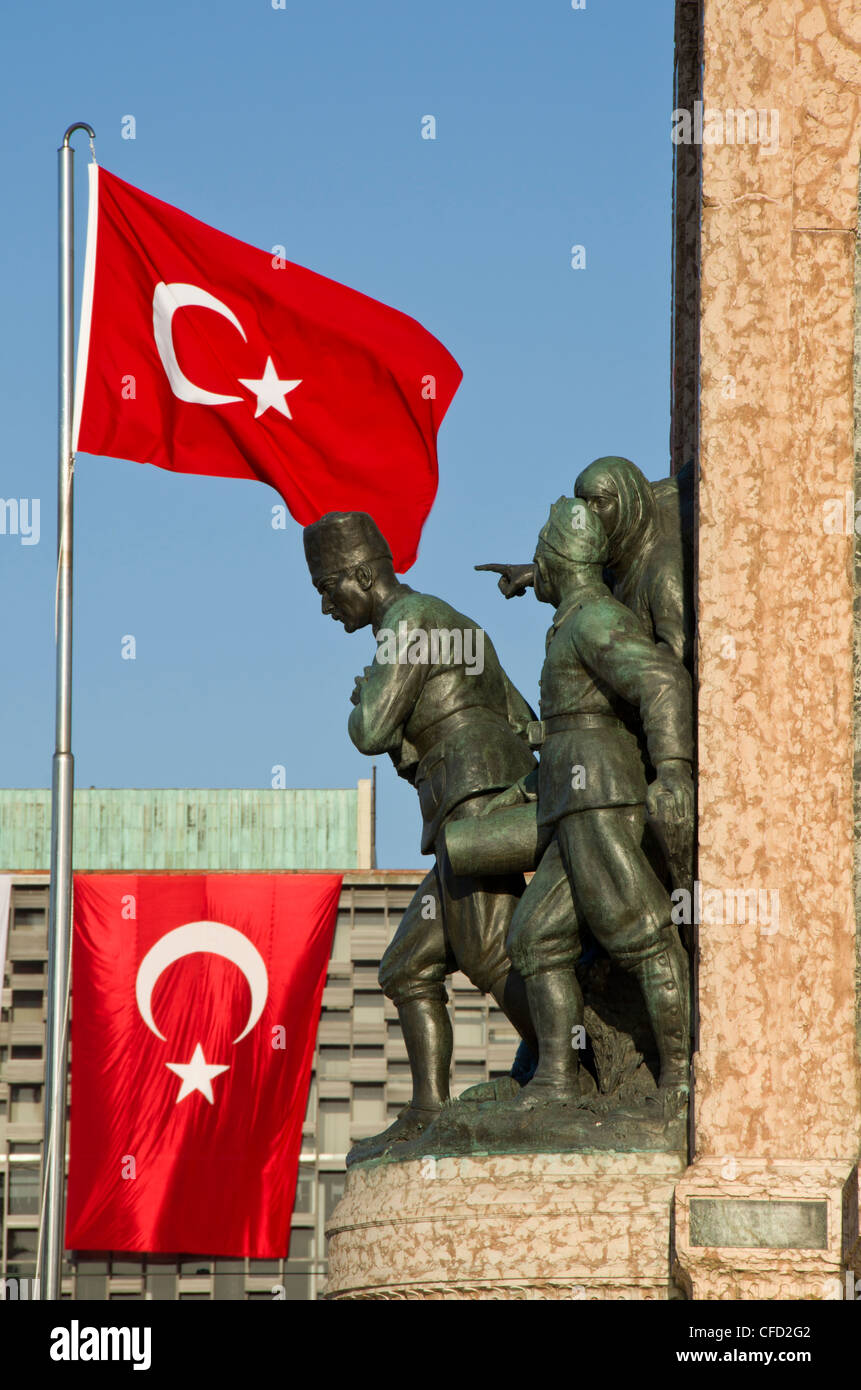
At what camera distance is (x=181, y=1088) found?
41.6 m

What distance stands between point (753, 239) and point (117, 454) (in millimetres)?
6703

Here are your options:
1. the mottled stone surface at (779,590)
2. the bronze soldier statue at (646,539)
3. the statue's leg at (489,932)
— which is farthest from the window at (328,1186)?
the mottled stone surface at (779,590)

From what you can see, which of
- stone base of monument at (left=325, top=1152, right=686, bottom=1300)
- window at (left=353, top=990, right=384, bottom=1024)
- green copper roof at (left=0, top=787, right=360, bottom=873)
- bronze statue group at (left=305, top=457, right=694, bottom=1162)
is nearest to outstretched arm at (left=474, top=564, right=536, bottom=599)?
bronze statue group at (left=305, top=457, right=694, bottom=1162)

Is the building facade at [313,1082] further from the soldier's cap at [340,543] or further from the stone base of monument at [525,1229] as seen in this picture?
the stone base of monument at [525,1229]

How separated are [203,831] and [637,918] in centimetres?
5149

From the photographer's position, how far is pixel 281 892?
45500 mm

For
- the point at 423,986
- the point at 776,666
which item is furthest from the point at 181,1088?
the point at 776,666

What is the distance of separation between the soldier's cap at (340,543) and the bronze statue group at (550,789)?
1cm

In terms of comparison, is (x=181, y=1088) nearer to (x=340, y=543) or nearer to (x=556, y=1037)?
(x=340, y=543)

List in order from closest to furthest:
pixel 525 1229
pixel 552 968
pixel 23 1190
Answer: pixel 525 1229 < pixel 552 968 < pixel 23 1190

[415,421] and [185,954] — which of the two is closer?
[415,421]

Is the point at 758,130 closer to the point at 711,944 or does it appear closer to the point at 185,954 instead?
the point at 711,944
